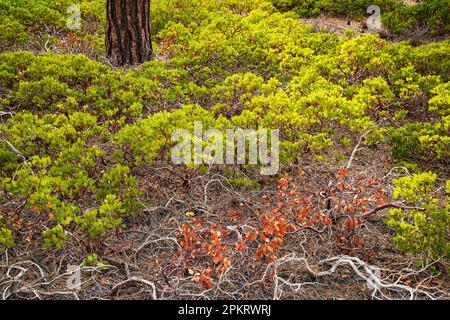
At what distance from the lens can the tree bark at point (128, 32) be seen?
6.20 metres

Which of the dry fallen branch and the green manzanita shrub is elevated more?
the green manzanita shrub

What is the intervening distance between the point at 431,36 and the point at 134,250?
253 inches

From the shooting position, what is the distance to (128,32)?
20.7 feet

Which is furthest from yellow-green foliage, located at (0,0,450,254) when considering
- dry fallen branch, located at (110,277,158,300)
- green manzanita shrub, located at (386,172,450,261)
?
green manzanita shrub, located at (386,172,450,261)

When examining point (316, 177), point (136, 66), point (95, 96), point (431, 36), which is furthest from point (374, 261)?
point (431, 36)

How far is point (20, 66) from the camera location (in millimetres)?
5605

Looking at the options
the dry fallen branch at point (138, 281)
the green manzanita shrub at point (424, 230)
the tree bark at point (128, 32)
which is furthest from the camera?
the tree bark at point (128, 32)

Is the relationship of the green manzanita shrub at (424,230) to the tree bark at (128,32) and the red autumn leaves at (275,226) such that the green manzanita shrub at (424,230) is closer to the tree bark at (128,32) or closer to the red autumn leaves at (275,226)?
the red autumn leaves at (275,226)

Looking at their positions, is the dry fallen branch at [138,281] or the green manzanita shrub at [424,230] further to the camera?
the green manzanita shrub at [424,230]

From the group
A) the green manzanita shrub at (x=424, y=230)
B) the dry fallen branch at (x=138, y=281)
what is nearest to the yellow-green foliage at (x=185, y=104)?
the dry fallen branch at (x=138, y=281)

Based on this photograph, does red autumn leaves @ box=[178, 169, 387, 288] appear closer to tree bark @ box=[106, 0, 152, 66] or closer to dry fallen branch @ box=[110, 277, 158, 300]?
dry fallen branch @ box=[110, 277, 158, 300]

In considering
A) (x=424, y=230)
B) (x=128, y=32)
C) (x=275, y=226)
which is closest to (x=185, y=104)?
(x=128, y=32)

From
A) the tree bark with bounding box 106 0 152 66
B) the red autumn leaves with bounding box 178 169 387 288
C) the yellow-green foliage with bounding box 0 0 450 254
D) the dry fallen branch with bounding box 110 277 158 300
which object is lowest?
the dry fallen branch with bounding box 110 277 158 300

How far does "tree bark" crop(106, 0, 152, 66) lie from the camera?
620 centimetres
